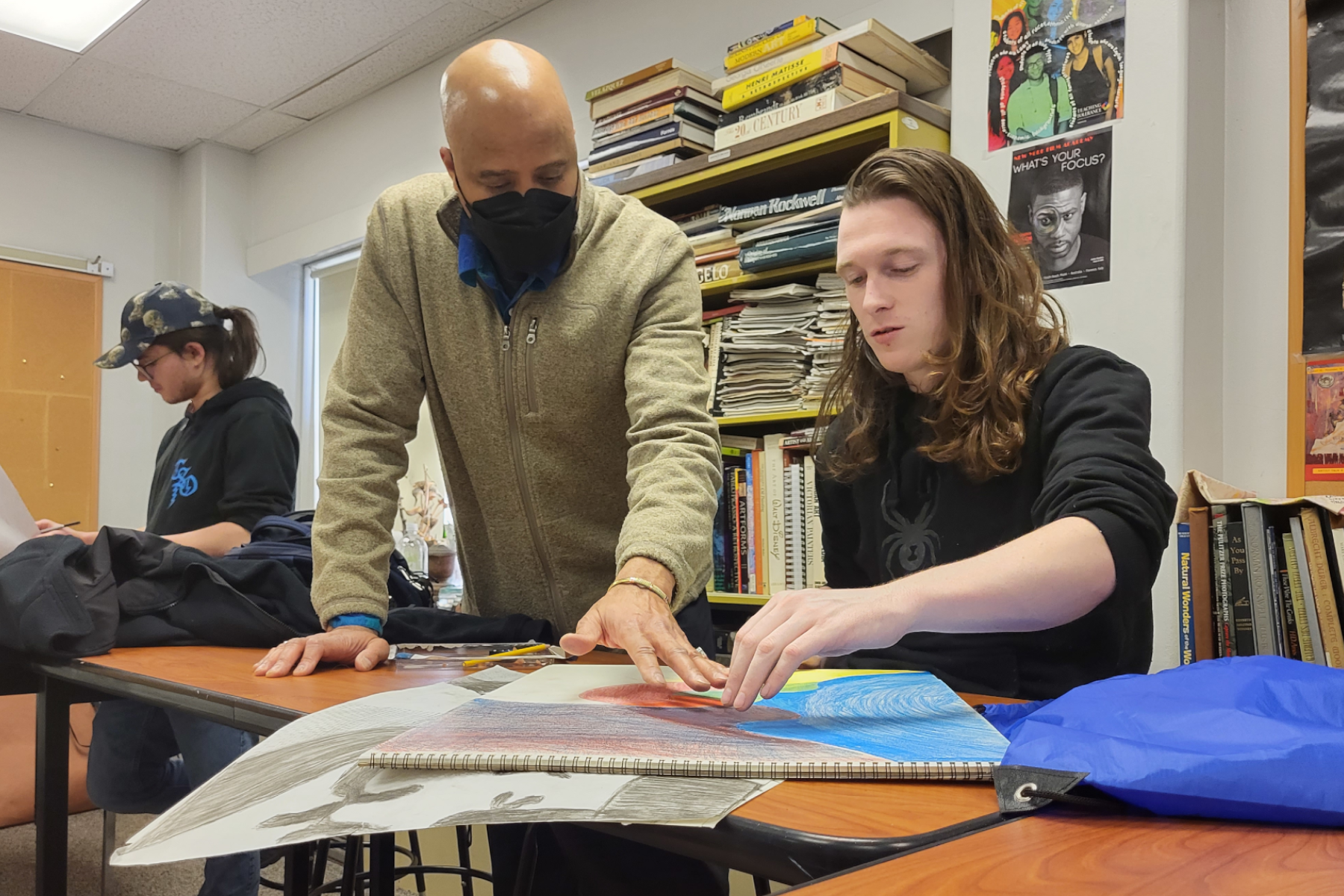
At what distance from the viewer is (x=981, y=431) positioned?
3.62ft

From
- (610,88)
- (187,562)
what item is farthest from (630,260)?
(610,88)

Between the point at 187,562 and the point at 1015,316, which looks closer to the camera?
the point at 1015,316

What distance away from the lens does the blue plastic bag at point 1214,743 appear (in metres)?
0.45

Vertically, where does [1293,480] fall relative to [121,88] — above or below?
A: below

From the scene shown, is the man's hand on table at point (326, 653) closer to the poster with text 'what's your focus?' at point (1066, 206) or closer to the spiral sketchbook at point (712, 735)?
the spiral sketchbook at point (712, 735)

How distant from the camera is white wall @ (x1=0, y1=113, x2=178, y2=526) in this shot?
4137 millimetres

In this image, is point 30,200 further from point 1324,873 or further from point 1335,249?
point 1324,873

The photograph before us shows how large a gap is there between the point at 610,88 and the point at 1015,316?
1.67m

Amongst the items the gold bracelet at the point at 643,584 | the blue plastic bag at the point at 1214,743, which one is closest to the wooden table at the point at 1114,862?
the blue plastic bag at the point at 1214,743

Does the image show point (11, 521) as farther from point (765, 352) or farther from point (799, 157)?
point (799, 157)

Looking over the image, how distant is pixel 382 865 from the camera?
3.27 ft

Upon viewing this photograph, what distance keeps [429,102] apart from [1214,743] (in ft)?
11.9

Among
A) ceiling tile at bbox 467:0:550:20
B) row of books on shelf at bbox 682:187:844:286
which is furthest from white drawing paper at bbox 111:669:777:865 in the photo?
ceiling tile at bbox 467:0:550:20

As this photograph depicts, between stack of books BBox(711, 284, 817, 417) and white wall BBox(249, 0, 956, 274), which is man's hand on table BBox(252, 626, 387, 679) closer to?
stack of books BBox(711, 284, 817, 417)
